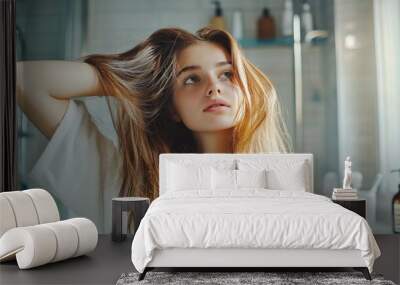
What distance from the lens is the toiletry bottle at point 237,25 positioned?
6320 millimetres

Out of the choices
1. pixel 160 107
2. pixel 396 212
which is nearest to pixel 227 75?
pixel 160 107

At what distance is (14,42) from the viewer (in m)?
6.10

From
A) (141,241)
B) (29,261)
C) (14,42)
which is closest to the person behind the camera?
(141,241)

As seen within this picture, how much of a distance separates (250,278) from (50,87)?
342 cm

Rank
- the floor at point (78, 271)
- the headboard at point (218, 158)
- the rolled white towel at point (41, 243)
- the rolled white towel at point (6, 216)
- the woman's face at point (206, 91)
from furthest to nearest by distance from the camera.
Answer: the woman's face at point (206, 91), the headboard at point (218, 158), the rolled white towel at point (6, 216), the rolled white towel at point (41, 243), the floor at point (78, 271)

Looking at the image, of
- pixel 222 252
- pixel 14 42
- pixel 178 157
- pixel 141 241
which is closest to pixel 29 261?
pixel 141 241

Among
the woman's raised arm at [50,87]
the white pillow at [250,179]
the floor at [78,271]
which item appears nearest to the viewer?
the floor at [78,271]

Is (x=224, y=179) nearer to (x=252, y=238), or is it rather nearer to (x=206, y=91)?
(x=206, y=91)

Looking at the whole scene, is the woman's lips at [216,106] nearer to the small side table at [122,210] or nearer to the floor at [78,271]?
the small side table at [122,210]

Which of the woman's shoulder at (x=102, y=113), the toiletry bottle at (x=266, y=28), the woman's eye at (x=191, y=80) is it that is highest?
the toiletry bottle at (x=266, y=28)

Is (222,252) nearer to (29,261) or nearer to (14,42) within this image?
(29,261)

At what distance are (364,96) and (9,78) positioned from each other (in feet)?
12.1

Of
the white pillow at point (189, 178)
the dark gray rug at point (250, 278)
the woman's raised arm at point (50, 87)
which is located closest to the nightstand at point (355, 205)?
A: the white pillow at point (189, 178)

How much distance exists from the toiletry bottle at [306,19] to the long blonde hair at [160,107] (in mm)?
669
